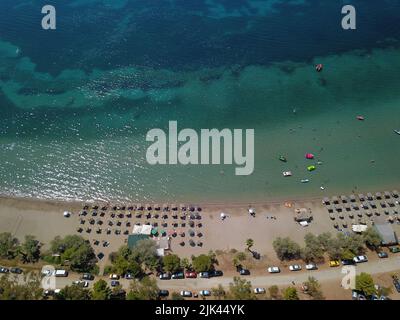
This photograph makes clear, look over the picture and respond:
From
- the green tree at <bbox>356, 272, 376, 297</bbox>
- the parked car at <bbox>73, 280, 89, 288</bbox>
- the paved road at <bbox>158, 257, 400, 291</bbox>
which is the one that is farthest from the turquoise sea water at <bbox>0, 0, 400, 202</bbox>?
the green tree at <bbox>356, 272, 376, 297</bbox>

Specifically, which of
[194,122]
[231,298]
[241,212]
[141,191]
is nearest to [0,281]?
[141,191]

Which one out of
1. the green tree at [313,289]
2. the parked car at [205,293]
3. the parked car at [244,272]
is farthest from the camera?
the parked car at [244,272]

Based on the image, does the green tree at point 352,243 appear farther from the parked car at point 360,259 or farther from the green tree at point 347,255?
the parked car at point 360,259

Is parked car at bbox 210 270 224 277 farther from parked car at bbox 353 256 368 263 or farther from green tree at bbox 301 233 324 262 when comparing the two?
parked car at bbox 353 256 368 263

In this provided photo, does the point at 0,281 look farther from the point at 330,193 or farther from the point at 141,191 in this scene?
the point at 330,193

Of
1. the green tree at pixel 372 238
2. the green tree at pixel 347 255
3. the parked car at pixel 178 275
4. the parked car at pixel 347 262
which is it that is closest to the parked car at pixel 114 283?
the parked car at pixel 178 275

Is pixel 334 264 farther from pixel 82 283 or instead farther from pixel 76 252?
pixel 76 252
